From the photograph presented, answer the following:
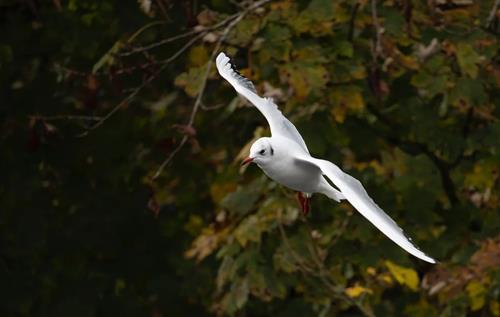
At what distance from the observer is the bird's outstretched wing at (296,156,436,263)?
5418 mm

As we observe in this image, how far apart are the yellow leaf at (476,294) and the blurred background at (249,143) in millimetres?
13

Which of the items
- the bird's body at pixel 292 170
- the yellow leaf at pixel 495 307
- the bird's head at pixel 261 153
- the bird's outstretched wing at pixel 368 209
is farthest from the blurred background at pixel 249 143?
the bird's outstretched wing at pixel 368 209

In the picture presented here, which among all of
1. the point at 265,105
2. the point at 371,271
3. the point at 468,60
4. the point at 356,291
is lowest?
the point at 371,271

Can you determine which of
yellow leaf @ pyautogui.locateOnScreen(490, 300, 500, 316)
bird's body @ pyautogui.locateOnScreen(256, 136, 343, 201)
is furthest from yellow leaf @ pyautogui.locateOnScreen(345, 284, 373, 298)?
bird's body @ pyautogui.locateOnScreen(256, 136, 343, 201)

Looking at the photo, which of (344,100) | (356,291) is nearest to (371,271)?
(356,291)

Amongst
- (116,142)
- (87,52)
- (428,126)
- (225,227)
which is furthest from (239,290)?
(116,142)

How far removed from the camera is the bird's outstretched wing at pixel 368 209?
5.42 metres

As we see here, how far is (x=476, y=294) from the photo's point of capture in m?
10.3

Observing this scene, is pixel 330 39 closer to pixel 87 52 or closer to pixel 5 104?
pixel 87 52

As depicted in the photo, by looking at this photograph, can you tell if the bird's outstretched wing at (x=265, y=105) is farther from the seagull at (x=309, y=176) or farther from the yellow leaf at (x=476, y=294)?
the yellow leaf at (x=476, y=294)

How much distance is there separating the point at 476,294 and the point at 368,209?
496cm

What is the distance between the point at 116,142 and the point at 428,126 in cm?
358

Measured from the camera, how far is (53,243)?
13859 millimetres

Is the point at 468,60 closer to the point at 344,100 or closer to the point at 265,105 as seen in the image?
the point at 344,100
